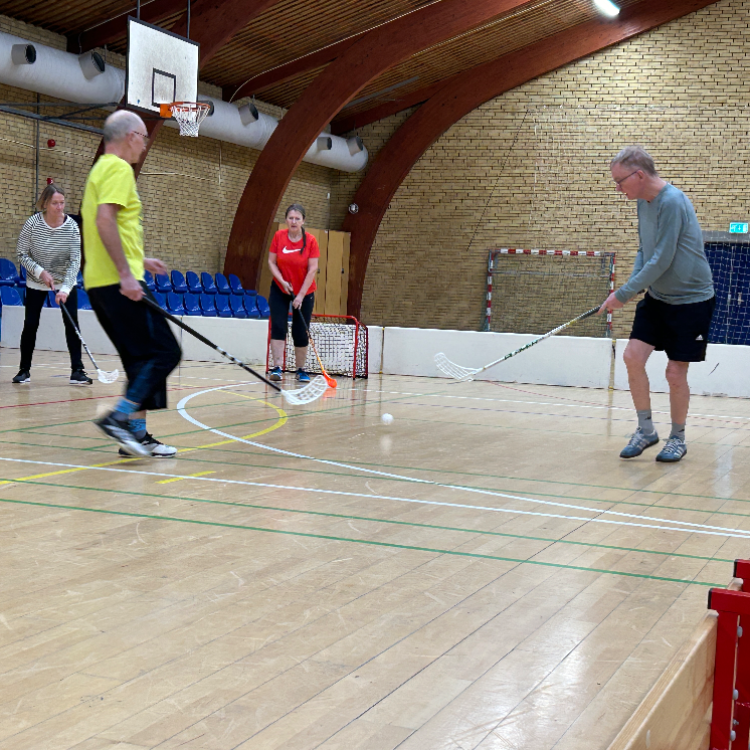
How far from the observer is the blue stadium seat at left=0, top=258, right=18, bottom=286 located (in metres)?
12.3

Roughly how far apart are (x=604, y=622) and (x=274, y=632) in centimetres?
77

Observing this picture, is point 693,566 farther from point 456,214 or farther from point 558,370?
point 456,214

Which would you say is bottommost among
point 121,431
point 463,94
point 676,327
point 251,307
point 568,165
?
point 121,431

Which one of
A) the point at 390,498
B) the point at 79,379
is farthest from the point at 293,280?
the point at 390,498

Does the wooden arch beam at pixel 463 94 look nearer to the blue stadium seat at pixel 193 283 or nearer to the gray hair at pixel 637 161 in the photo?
the blue stadium seat at pixel 193 283

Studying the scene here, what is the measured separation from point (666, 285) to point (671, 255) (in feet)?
0.59

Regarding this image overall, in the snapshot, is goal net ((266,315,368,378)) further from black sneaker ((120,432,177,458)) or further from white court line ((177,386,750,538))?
black sneaker ((120,432,177,458))

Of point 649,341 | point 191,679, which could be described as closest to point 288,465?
point 649,341

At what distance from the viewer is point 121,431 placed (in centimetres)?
416

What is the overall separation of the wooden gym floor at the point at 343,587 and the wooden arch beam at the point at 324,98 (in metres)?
10.7

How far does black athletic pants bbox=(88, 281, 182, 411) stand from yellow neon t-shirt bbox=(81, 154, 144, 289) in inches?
2.9

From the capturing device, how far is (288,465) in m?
4.32

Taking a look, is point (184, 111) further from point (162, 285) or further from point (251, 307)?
point (251, 307)

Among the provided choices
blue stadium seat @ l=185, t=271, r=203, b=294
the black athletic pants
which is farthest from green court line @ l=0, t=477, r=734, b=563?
blue stadium seat @ l=185, t=271, r=203, b=294
